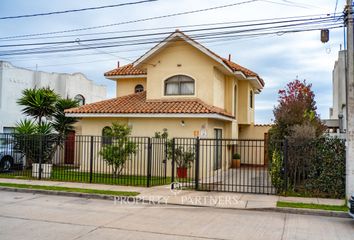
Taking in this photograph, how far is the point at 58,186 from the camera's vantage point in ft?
42.7

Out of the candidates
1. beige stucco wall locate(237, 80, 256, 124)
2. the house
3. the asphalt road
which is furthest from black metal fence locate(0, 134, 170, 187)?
beige stucco wall locate(237, 80, 256, 124)

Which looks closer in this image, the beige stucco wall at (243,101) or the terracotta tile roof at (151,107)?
the terracotta tile roof at (151,107)

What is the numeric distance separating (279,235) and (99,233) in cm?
371

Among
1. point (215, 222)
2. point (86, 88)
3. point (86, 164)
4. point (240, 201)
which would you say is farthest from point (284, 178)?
point (86, 88)

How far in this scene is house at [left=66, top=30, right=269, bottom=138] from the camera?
16.3 m

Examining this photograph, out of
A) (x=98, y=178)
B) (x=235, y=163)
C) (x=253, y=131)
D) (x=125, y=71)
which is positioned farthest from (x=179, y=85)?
(x=253, y=131)

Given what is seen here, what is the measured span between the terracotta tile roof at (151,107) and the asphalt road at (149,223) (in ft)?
20.9

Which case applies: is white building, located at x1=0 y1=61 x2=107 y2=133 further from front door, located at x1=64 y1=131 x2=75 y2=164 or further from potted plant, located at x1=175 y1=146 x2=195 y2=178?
potted plant, located at x1=175 y1=146 x2=195 y2=178

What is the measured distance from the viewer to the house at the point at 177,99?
16.3 m

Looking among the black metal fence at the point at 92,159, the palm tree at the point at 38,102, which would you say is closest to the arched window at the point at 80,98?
the palm tree at the point at 38,102

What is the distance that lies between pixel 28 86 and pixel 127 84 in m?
7.75

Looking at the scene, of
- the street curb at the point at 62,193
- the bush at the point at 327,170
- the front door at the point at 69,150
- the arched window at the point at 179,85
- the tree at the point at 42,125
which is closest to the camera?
the bush at the point at 327,170

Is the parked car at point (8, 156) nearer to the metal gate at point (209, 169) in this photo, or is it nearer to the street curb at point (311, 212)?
the metal gate at point (209, 169)

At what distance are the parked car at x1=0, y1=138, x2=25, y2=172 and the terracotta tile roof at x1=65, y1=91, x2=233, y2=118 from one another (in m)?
3.20
